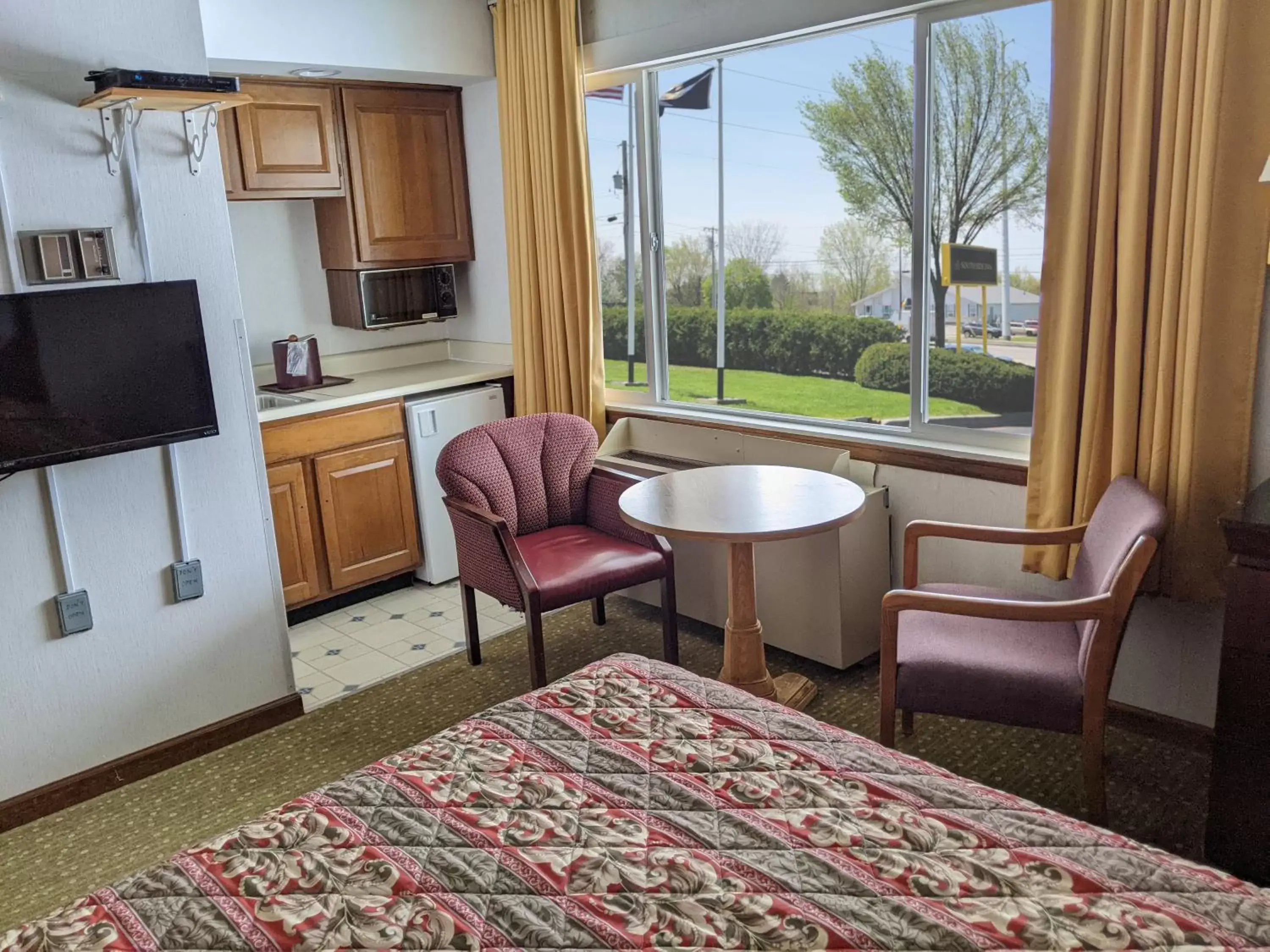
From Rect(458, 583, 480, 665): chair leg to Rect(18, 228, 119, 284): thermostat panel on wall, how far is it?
149cm

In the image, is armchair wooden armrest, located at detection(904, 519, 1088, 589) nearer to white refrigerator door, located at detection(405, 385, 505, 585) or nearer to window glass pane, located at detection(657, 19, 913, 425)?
window glass pane, located at detection(657, 19, 913, 425)

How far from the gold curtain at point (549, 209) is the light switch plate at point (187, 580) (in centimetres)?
173

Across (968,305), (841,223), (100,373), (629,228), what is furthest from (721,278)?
(100,373)

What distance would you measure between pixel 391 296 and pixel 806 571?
7.82 ft

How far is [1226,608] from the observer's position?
2.12 metres

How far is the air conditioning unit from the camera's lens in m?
3.21

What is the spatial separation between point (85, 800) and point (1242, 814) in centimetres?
296

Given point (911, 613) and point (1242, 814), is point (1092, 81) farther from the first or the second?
point (1242, 814)

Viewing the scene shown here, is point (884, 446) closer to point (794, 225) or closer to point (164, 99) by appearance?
point (794, 225)

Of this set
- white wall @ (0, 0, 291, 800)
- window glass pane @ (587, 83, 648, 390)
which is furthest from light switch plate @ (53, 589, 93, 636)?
window glass pane @ (587, 83, 648, 390)

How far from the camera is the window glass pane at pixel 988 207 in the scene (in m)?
3.04

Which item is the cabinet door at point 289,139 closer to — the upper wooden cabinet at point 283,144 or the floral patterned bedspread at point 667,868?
the upper wooden cabinet at point 283,144

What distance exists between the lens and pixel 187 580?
2963 millimetres

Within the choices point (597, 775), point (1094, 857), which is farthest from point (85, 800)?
point (1094, 857)
